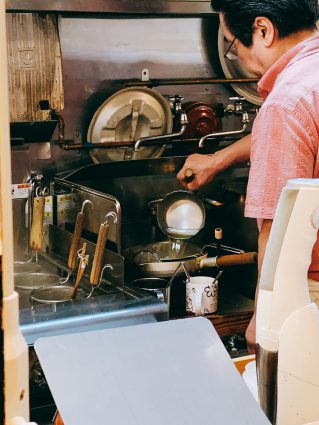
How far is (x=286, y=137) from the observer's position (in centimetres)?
207

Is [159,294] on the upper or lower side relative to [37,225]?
lower

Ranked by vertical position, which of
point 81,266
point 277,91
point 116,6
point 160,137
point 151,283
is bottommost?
point 151,283

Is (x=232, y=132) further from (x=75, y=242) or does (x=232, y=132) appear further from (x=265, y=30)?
(x=265, y=30)

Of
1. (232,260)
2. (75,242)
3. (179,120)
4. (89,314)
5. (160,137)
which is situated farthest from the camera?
(179,120)

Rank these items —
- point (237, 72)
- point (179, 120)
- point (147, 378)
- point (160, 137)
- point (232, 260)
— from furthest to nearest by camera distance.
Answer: point (237, 72), point (179, 120), point (160, 137), point (232, 260), point (147, 378)

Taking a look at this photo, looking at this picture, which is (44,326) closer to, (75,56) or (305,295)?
(305,295)

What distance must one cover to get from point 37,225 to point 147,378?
78.0 inches

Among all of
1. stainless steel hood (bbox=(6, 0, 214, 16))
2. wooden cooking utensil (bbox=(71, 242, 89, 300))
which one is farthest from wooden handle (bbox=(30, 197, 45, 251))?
stainless steel hood (bbox=(6, 0, 214, 16))

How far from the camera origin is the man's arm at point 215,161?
9.91 feet

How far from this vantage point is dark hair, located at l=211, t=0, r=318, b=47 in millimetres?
2320

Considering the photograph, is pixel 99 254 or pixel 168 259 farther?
pixel 168 259

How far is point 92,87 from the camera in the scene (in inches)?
145

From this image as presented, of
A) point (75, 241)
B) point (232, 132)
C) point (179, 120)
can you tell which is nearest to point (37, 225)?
point (75, 241)

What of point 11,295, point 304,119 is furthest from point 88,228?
point 11,295
